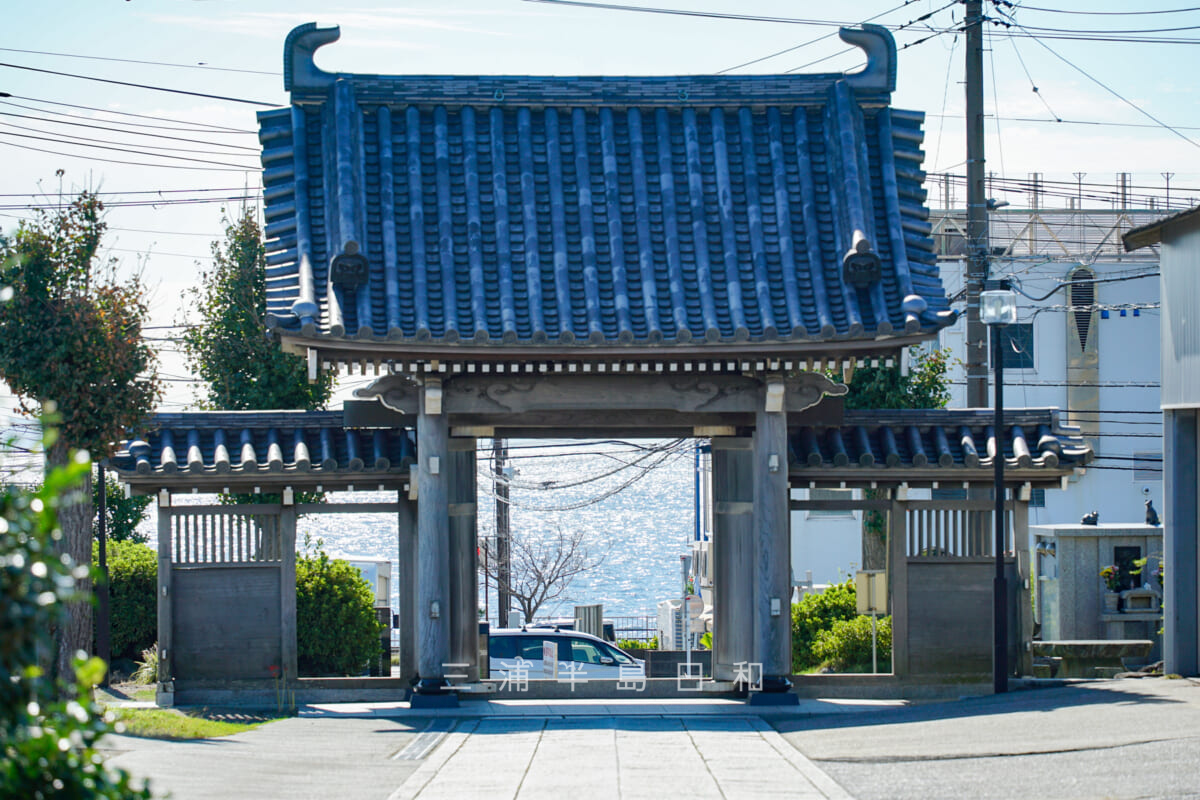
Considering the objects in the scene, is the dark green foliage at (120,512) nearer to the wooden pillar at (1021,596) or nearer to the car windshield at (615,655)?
the car windshield at (615,655)

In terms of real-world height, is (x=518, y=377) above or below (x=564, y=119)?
below

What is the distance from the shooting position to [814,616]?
68.8 feet

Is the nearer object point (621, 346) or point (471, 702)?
point (621, 346)

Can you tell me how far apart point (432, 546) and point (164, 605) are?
142 inches

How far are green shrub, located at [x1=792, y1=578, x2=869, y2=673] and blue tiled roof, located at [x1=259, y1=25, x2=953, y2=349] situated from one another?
6.35 m

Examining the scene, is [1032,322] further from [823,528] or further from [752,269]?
[752,269]

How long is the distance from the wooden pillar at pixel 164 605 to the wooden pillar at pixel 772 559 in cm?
737

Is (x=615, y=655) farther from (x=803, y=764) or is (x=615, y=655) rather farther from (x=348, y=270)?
(x=803, y=764)

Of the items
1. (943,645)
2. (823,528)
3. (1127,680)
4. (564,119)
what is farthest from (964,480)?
(823,528)

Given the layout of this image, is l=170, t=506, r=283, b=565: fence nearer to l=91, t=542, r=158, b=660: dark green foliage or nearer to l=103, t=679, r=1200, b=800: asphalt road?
l=103, t=679, r=1200, b=800: asphalt road

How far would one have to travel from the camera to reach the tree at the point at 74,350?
14133 millimetres

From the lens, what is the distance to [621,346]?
15.2 metres

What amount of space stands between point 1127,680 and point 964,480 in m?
3.30

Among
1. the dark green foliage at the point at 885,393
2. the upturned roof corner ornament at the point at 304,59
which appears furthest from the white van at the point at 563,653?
the upturned roof corner ornament at the point at 304,59
